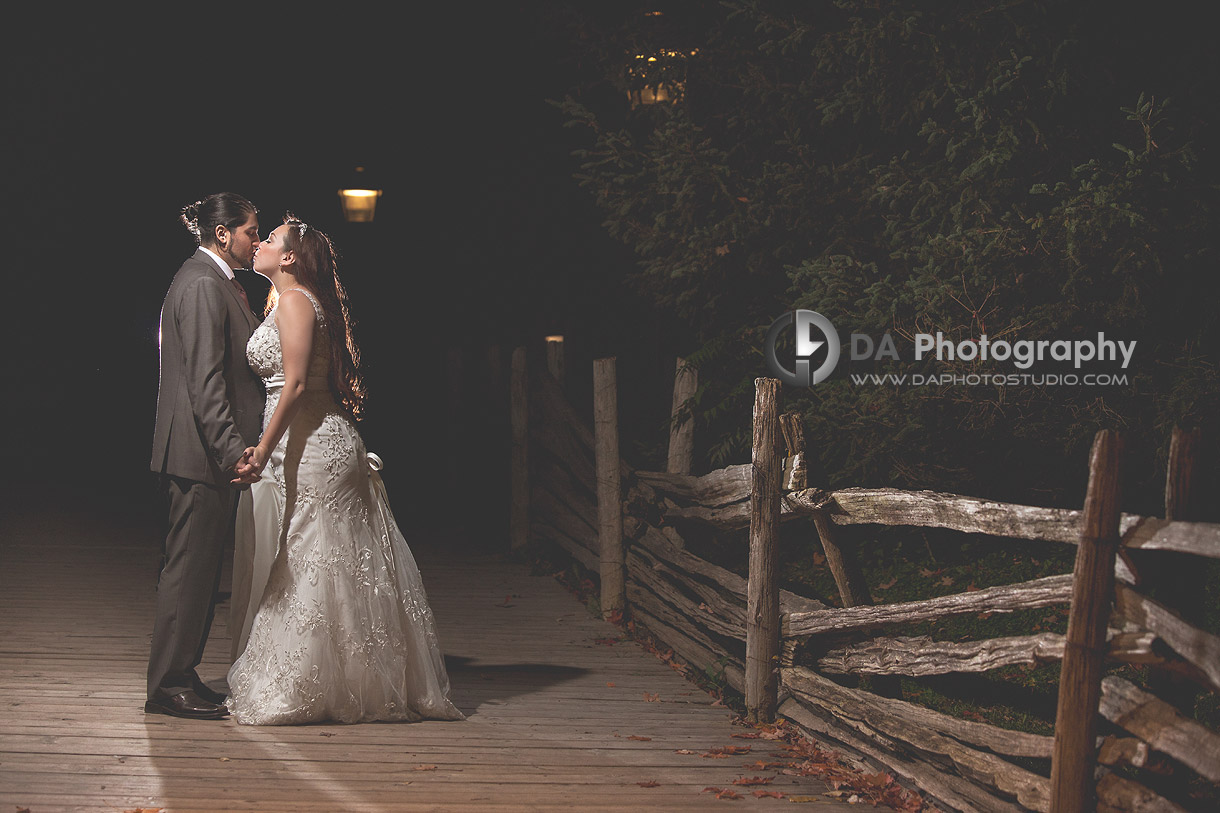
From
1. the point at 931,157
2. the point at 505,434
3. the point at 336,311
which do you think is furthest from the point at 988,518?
the point at 505,434

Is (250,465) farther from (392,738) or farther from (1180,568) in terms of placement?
(1180,568)

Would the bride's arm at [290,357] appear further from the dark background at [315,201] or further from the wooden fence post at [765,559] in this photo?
the dark background at [315,201]

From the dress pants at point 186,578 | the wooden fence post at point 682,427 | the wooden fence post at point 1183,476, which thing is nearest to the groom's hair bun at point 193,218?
the dress pants at point 186,578

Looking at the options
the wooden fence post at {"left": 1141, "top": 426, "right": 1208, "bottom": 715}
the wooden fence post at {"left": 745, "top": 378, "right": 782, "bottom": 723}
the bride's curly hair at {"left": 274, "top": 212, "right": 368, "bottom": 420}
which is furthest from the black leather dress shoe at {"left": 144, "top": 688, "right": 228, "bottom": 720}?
the wooden fence post at {"left": 1141, "top": 426, "right": 1208, "bottom": 715}

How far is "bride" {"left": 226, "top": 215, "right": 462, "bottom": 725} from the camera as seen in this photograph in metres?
5.04

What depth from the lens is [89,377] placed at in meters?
23.9

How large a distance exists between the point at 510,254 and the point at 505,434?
9160 millimetres

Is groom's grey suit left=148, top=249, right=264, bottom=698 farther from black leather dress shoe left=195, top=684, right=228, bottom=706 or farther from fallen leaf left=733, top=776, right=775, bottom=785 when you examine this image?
fallen leaf left=733, top=776, right=775, bottom=785

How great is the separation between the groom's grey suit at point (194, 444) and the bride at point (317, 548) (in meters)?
0.14

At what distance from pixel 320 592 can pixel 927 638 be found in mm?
2493

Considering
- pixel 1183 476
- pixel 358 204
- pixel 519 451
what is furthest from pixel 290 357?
pixel 358 204

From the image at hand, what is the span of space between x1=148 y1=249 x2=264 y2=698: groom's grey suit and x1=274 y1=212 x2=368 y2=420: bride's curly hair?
12.7 inches

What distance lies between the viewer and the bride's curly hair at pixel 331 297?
517 cm

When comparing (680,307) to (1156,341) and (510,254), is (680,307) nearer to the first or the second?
(1156,341)
